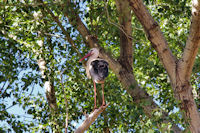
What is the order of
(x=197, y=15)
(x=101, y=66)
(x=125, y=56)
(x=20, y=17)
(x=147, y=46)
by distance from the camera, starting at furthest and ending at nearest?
(x=147, y=46)
(x=20, y=17)
(x=125, y=56)
(x=101, y=66)
(x=197, y=15)

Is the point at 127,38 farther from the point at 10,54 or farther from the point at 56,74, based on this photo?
the point at 10,54

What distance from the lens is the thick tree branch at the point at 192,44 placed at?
540cm

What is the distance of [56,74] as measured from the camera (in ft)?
26.5

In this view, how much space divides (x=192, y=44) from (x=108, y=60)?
170cm

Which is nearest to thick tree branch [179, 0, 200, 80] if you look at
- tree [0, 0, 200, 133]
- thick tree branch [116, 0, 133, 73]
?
tree [0, 0, 200, 133]

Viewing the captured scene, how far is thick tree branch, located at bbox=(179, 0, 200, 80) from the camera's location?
17.7ft

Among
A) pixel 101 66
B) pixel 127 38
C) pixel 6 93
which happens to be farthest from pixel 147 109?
pixel 6 93

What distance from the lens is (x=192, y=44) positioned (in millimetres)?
5555

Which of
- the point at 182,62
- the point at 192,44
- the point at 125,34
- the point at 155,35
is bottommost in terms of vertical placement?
the point at 182,62

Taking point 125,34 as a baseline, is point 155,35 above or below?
below

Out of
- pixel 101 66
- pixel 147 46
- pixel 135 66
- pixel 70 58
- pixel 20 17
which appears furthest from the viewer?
pixel 135 66

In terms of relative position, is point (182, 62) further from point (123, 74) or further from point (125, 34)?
point (125, 34)

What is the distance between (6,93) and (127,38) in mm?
2977

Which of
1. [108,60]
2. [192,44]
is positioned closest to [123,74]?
[108,60]
